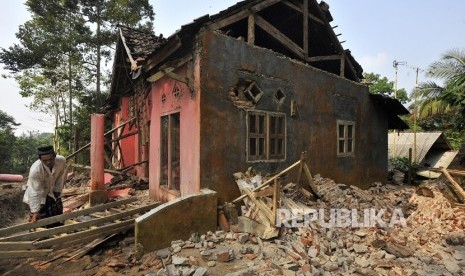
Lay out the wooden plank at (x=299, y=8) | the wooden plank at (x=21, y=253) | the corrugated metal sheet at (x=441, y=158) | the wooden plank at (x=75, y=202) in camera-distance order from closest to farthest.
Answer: the wooden plank at (x=21, y=253), the wooden plank at (x=75, y=202), the wooden plank at (x=299, y=8), the corrugated metal sheet at (x=441, y=158)

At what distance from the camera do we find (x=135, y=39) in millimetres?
10383

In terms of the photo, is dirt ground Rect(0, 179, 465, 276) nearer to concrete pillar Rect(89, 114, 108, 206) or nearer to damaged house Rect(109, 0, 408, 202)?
damaged house Rect(109, 0, 408, 202)

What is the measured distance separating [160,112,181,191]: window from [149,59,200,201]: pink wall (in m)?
0.14

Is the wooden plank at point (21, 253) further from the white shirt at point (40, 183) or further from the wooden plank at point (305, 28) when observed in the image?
the wooden plank at point (305, 28)

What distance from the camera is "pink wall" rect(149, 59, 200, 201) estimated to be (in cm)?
605

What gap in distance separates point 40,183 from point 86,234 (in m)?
1.35

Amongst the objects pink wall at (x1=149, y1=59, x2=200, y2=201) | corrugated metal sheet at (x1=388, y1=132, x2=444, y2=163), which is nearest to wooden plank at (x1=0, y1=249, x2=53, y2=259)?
pink wall at (x1=149, y1=59, x2=200, y2=201)

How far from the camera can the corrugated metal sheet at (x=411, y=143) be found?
18328mm

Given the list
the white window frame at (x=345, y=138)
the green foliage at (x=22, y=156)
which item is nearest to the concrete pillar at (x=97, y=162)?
the white window frame at (x=345, y=138)

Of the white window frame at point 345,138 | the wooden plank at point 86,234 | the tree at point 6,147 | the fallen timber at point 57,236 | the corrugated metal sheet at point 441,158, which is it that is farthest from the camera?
the tree at point 6,147

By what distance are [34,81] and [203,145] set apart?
1041 inches

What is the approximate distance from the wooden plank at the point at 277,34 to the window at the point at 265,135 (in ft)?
7.24

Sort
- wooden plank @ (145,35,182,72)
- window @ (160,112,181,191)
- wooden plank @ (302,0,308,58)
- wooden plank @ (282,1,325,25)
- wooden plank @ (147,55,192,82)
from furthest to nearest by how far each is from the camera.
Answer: wooden plank @ (302,0,308,58) → wooden plank @ (282,1,325,25) → window @ (160,112,181,191) → wooden plank @ (147,55,192,82) → wooden plank @ (145,35,182,72)

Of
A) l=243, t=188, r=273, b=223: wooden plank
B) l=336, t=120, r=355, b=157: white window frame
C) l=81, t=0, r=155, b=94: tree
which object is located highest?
l=81, t=0, r=155, b=94: tree
